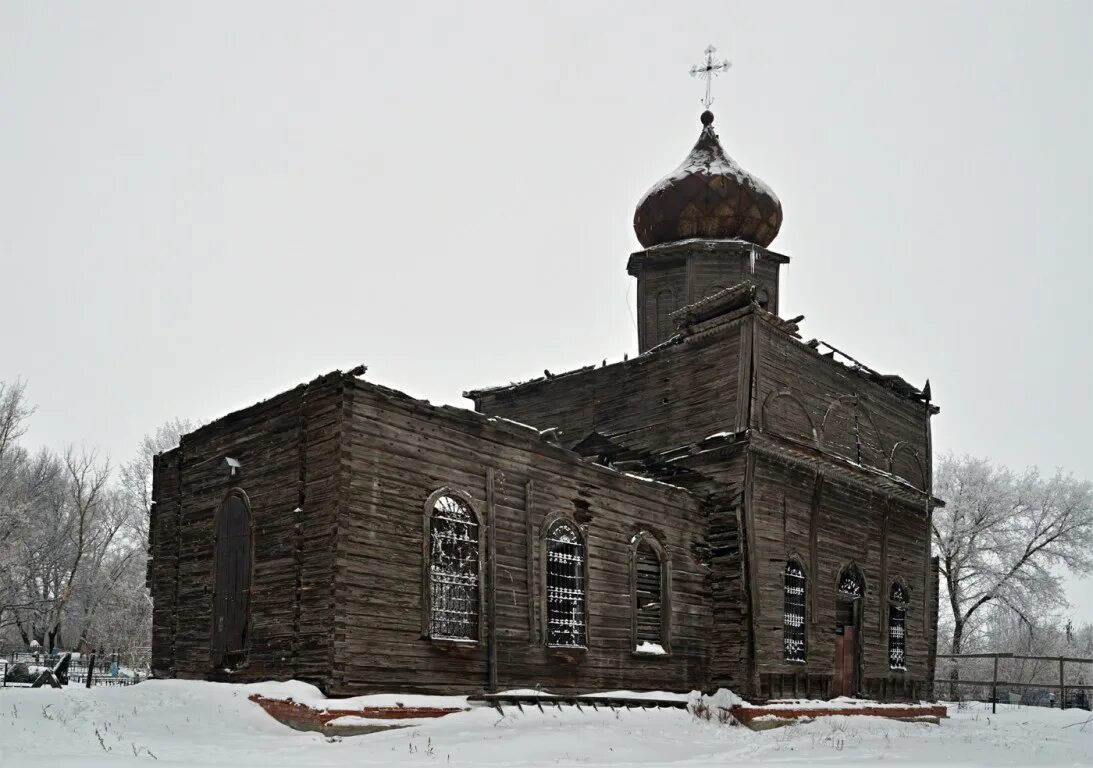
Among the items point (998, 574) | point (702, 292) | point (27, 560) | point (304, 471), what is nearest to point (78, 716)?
point (304, 471)

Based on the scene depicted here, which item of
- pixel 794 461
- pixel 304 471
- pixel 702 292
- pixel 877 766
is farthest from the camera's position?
pixel 702 292

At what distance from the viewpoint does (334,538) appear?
1570 centimetres

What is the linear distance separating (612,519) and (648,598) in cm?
194

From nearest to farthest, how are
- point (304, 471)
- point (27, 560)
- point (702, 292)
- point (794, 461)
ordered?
point (304, 471) → point (794, 461) → point (702, 292) → point (27, 560)

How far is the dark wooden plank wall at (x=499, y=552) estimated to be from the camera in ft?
52.5

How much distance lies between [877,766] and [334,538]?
8594 millimetres

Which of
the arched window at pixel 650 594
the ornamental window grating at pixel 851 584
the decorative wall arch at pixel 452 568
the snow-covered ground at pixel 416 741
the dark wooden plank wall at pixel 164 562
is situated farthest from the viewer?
the ornamental window grating at pixel 851 584

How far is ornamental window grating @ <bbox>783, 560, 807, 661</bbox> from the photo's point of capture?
2320 centimetres

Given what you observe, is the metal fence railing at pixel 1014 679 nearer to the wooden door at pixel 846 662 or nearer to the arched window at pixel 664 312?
the wooden door at pixel 846 662

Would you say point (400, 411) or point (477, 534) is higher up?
point (400, 411)

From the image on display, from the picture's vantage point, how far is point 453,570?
57.0 ft

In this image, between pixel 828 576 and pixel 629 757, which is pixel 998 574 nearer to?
pixel 828 576

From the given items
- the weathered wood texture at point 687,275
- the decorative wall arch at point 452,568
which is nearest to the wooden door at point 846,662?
the weathered wood texture at point 687,275

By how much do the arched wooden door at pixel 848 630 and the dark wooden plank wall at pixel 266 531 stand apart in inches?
540
